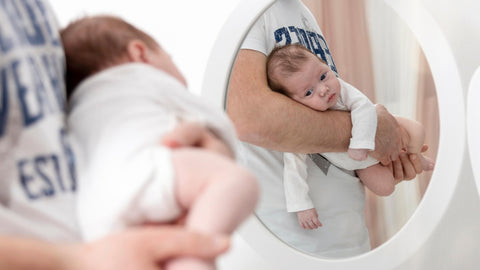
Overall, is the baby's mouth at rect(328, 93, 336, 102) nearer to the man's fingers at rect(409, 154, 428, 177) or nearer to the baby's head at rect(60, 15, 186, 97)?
the man's fingers at rect(409, 154, 428, 177)

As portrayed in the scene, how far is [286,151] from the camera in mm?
1193

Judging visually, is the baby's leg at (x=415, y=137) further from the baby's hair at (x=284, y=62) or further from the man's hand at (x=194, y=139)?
the man's hand at (x=194, y=139)

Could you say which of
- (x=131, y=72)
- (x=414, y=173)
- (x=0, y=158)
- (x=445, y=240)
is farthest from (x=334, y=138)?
(x=0, y=158)

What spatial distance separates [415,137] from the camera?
4.23ft

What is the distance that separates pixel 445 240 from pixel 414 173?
166 mm

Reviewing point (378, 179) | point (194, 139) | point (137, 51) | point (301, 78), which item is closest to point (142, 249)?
point (194, 139)

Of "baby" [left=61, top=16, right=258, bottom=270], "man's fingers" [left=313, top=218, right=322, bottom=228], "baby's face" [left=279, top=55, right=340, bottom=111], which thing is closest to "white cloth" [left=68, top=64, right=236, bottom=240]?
"baby" [left=61, top=16, right=258, bottom=270]

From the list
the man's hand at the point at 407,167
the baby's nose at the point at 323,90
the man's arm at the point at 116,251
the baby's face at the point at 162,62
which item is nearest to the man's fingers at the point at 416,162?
the man's hand at the point at 407,167

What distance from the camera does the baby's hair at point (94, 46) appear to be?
22.8 inches

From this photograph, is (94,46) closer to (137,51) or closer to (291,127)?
(137,51)

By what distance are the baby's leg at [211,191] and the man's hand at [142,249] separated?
15mm

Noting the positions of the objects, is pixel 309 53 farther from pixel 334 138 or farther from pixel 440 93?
pixel 440 93

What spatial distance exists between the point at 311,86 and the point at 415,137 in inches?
14.0

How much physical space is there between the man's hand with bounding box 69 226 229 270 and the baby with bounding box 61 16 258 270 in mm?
13
